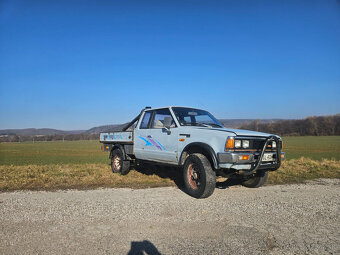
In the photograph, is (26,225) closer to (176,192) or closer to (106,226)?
(106,226)

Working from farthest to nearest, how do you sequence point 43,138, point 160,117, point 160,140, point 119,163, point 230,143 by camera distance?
1. point 43,138
2. point 119,163
3. point 160,117
4. point 160,140
5. point 230,143

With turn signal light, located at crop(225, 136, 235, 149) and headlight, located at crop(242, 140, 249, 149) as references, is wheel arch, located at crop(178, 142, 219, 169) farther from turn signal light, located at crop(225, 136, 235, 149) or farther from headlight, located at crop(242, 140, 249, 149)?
headlight, located at crop(242, 140, 249, 149)

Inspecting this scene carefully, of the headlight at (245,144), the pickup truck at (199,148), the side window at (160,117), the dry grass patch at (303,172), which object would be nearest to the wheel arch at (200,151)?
the pickup truck at (199,148)

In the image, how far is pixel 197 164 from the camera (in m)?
5.02

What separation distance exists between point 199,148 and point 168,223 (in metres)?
2.10

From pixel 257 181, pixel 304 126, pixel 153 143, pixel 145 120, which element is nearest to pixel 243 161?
pixel 257 181

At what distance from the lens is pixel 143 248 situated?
275cm

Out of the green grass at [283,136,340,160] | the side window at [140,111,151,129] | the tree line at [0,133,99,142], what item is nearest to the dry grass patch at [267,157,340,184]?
the side window at [140,111,151,129]

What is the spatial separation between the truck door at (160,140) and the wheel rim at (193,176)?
0.53 meters

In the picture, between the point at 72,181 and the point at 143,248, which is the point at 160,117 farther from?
the point at 143,248

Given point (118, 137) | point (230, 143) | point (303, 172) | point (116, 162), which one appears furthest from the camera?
point (303, 172)

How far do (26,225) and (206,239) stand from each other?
2643 millimetres

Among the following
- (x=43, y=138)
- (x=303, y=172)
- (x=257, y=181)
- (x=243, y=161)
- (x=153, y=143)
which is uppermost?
(x=153, y=143)

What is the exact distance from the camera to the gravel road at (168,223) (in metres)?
2.78
